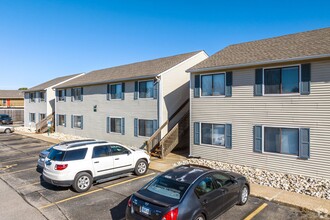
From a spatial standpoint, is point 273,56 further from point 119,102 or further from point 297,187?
point 119,102

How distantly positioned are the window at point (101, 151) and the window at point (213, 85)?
23.7 feet

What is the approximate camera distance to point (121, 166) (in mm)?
11016

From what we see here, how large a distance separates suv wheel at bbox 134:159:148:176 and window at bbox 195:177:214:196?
545cm

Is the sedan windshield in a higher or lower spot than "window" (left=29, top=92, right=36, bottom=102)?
lower

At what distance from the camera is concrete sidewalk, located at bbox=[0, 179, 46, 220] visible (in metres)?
7.66

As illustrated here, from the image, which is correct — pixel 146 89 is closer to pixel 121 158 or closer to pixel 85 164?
pixel 121 158

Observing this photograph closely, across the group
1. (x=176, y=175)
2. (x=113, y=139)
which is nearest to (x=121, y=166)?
(x=176, y=175)

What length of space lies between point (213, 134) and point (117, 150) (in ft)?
20.4

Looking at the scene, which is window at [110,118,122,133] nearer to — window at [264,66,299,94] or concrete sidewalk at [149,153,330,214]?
window at [264,66,299,94]

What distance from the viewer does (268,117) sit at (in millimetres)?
12328

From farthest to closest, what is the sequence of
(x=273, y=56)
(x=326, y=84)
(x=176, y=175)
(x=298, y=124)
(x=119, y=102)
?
(x=119, y=102) → (x=273, y=56) → (x=298, y=124) → (x=326, y=84) → (x=176, y=175)

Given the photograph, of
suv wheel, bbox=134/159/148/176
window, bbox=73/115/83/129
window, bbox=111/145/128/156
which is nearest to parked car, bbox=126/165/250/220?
window, bbox=111/145/128/156

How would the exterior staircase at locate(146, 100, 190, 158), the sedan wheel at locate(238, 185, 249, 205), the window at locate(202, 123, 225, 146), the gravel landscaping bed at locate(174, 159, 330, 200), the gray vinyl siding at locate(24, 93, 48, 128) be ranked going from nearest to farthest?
the sedan wheel at locate(238, 185, 249, 205) < the gravel landscaping bed at locate(174, 159, 330, 200) < the window at locate(202, 123, 225, 146) < the exterior staircase at locate(146, 100, 190, 158) < the gray vinyl siding at locate(24, 93, 48, 128)

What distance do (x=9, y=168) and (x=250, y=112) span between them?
45.8ft
